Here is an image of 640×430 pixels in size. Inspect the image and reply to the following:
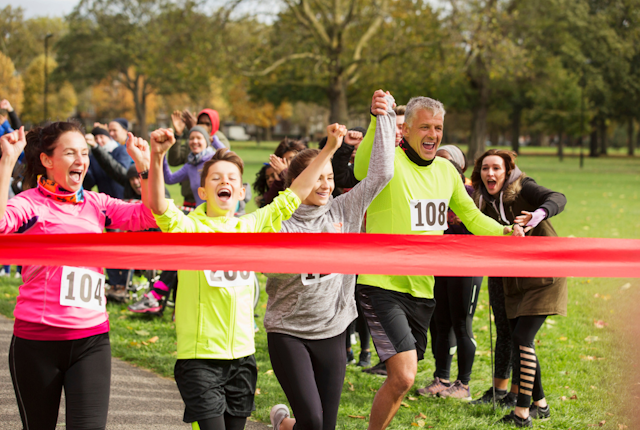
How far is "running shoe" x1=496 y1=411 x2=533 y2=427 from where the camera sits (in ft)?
14.8

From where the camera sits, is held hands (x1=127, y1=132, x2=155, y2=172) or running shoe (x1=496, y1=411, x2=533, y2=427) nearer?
held hands (x1=127, y1=132, x2=155, y2=172)

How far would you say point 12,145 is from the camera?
112 inches

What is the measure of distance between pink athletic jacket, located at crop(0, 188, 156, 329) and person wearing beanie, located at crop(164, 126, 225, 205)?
11.8 feet

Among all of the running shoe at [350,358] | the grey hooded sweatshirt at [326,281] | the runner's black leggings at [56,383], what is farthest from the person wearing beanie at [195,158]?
the runner's black leggings at [56,383]

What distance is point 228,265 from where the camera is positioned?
308 centimetres

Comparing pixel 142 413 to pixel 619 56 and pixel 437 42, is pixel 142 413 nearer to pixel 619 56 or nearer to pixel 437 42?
pixel 437 42

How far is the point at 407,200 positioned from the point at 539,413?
6.60 ft

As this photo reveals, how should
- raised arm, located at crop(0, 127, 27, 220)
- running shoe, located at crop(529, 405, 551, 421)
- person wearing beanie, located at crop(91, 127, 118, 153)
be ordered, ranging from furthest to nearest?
person wearing beanie, located at crop(91, 127, 118, 153) < running shoe, located at crop(529, 405, 551, 421) < raised arm, located at crop(0, 127, 27, 220)

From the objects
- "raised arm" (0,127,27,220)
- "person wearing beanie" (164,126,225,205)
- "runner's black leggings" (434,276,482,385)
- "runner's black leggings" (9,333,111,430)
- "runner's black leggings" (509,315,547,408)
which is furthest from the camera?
"person wearing beanie" (164,126,225,205)

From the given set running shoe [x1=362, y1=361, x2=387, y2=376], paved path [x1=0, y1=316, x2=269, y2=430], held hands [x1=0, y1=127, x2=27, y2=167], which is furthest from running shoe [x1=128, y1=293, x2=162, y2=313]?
held hands [x1=0, y1=127, x2=27, y2=167]

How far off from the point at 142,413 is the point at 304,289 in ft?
6.32

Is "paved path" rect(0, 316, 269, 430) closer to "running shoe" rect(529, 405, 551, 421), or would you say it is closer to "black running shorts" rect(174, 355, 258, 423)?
"black running shorts" rect(174, 355, 258, 423)

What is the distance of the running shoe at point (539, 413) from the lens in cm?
466

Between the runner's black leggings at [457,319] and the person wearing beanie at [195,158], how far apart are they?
3015 millimetres
